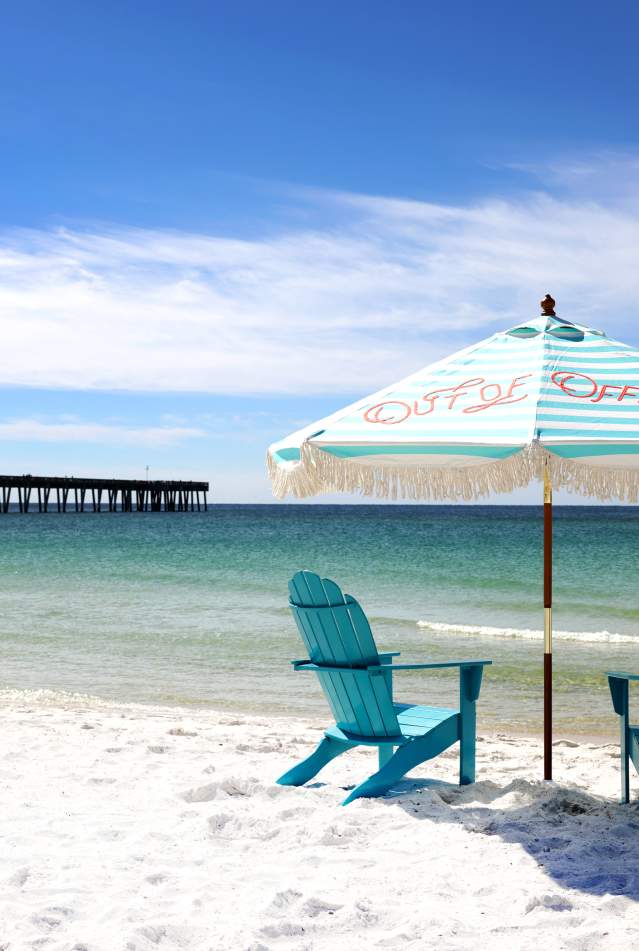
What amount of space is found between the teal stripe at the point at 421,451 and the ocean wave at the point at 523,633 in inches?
353

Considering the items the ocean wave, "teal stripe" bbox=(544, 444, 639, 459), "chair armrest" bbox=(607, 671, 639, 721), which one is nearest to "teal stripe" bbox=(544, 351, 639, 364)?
"teal stripe" bbox=(544, 444, 639, 459)

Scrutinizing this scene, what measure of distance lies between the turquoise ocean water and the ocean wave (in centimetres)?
4

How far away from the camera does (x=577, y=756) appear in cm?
569

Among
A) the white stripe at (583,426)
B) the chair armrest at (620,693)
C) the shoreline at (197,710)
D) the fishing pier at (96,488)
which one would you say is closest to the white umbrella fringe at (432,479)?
the white stripe at (583,426)

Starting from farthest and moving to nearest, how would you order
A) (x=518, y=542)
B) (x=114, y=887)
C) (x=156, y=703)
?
(x=518, y=542) < (x=156, y=703) < (x=114, y=887)

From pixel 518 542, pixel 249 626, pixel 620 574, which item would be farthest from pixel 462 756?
pixel 518 542

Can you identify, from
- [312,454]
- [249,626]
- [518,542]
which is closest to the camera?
[312,454]

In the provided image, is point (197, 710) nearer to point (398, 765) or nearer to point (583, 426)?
point (398, 765)

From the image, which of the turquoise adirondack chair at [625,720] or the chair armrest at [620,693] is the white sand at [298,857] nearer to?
the turquoise adirondack chair at [625,720]

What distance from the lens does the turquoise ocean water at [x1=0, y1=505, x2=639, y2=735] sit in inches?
329

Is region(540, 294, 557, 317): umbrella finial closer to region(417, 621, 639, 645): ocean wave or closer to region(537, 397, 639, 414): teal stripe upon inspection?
region(537, 397, 639, 414): teal stripe

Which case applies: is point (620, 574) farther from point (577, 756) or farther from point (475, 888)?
point (475, 888)

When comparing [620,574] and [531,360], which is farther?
[620,574]

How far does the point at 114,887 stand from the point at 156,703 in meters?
4.78
